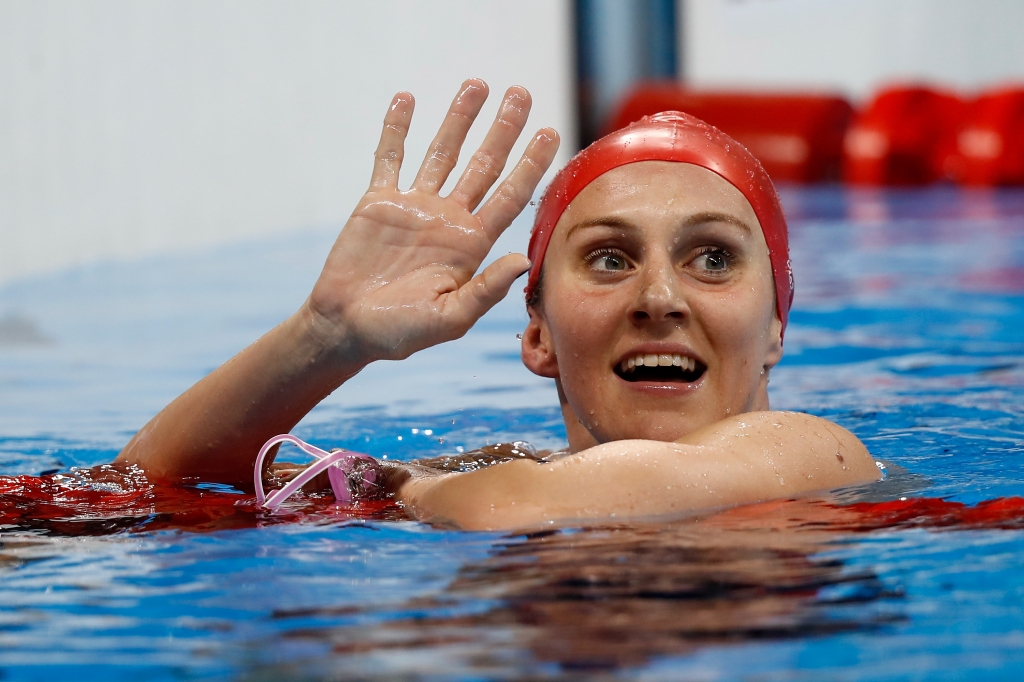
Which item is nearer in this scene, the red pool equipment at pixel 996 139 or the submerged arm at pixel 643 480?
the submerged arm at pixel 643 480

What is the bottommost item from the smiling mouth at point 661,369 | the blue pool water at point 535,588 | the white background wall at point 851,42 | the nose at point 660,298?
the blue pool water at point 535,588

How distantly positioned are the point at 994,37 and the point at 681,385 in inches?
542

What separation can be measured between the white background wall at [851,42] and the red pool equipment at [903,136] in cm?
139

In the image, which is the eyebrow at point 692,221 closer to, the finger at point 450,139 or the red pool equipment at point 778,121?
the finger at point 450,139

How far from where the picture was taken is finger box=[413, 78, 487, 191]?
2789 mm

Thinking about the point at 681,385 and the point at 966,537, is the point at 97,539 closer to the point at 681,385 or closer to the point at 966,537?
the point at 681,385

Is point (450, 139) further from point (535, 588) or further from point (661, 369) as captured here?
point (535, 588)

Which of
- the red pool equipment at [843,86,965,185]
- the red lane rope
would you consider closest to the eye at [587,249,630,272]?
the red lane rope

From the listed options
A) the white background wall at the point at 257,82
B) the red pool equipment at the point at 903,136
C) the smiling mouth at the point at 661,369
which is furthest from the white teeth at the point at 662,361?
the red pool equipment at the point at 903,136

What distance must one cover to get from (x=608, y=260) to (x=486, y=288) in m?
0.32

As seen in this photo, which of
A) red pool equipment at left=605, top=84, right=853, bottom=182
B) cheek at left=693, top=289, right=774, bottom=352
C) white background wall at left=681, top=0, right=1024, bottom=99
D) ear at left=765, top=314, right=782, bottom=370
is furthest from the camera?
white background wall at left=681, top=0, right=1024, bottom=99

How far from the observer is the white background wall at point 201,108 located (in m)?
7.52

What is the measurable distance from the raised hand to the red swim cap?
4.9 inches

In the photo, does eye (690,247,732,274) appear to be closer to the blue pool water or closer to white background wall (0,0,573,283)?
the blue pool water
